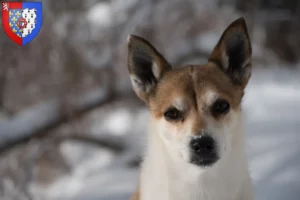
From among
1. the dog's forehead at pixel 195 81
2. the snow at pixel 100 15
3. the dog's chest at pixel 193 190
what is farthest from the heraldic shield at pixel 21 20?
the dog's chest at pixel 193 190

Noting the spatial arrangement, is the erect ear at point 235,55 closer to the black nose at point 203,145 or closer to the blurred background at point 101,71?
the black nose at point 203,145

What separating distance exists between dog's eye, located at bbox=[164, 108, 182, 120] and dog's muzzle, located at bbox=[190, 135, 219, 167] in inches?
5.4

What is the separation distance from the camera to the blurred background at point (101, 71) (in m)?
2.92

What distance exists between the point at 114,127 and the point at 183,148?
156 cm

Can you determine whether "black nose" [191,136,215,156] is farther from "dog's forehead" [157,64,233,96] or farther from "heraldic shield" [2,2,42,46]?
"heraldic shield" [2,2,42,46]

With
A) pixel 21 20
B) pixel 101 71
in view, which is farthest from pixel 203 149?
pixel 101 71

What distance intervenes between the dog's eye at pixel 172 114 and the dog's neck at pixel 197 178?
0.32 feet

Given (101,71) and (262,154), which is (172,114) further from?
(101,71)

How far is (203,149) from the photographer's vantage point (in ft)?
4.72

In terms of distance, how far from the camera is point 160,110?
5.27 feet

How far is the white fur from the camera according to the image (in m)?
1.54

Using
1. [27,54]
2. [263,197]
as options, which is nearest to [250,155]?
[263,197]

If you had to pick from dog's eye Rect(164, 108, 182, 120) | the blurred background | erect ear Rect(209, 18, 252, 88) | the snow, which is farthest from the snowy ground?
dog's eye Rect(164, 108, 182, 120)

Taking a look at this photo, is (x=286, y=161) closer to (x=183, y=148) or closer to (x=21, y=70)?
(x=183, y=148)
